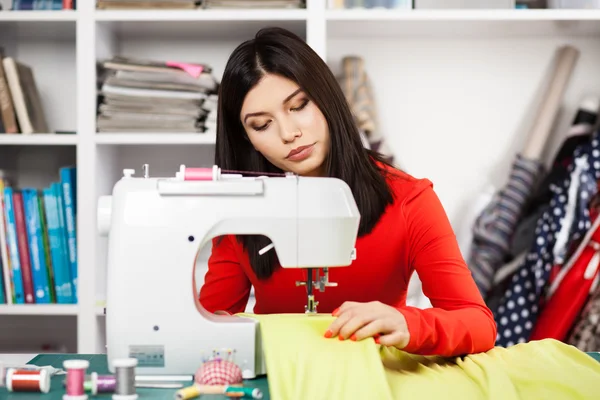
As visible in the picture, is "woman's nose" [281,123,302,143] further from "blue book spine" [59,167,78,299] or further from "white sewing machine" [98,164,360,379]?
"blue book spine" [59,167,78,299]

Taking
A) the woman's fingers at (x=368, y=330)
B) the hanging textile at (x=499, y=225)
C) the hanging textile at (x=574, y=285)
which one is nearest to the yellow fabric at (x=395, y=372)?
the woman's fingers at (x=368, y=330)

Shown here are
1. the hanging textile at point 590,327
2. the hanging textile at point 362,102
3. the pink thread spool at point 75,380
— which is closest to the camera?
the pink thread spool at point 75,380

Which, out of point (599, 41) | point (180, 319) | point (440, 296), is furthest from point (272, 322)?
point (599, 41)

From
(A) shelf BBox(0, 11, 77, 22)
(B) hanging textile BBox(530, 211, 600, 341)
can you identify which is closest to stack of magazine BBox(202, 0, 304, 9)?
(A) shelf BBox(0, 11, 77, 22)

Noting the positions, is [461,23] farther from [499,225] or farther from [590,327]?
[590,327]

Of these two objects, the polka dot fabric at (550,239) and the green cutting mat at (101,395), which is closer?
the green cutting mat at (101,395)

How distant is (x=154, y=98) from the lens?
245 centimetres

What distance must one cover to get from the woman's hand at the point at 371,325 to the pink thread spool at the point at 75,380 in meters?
0.36

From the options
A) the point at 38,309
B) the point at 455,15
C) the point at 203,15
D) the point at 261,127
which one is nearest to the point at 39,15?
the point at 203,15

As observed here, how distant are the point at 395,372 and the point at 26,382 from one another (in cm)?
53

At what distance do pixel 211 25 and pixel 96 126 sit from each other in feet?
1.64

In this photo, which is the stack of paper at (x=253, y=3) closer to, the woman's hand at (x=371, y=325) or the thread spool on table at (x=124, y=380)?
the woman's hand at (x=371, y=325)

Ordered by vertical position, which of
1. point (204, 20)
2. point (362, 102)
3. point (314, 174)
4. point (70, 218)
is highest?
point (204, 20)

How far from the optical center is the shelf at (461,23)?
2.42m
